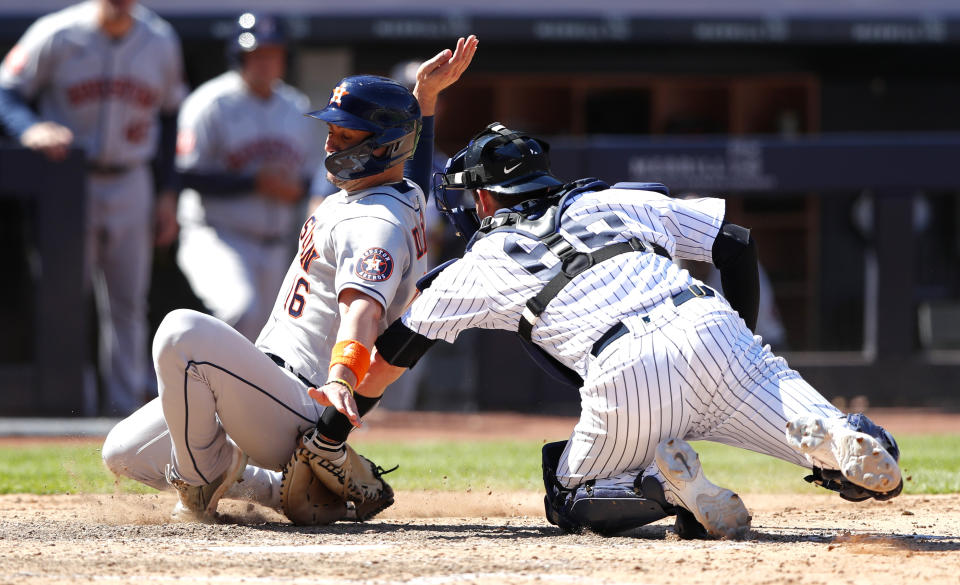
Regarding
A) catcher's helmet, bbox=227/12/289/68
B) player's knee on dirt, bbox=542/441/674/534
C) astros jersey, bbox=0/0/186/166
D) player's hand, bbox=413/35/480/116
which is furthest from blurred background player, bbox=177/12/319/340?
player's knee on dirt, bbox=542/441/674/534

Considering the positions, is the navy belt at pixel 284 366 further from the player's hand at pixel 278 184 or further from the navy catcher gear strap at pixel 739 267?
the player's hand at pixel 278 184

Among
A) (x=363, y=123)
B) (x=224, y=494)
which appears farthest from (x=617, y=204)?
(x=224, y=494)

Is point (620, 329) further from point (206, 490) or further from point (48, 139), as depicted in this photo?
point (48, 139)

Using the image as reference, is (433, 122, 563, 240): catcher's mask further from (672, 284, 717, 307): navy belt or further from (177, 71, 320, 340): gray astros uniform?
(177, 71, 320, 340): gray astros uniform

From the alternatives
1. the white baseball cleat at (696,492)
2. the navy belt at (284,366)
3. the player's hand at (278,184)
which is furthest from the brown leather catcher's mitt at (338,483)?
the player's hand at (278,184)

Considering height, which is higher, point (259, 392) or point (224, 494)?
point (259, 392)

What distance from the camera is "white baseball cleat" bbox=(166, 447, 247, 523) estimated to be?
402 cm

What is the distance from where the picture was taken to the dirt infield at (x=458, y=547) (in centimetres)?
306

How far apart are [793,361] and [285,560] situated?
6298 millimetres

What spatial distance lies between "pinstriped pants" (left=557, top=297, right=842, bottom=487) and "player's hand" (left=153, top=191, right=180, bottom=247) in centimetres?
441

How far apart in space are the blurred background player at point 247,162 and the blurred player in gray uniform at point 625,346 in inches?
151

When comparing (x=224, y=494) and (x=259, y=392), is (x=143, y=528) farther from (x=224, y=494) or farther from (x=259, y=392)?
(x=259, y=392)

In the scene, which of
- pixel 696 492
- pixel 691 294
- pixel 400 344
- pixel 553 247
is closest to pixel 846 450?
pixel 696 492

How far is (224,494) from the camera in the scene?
4.18 meters
